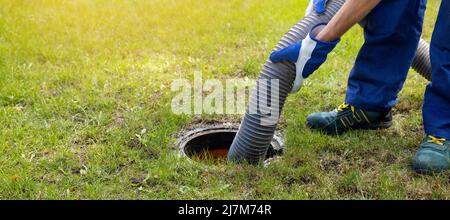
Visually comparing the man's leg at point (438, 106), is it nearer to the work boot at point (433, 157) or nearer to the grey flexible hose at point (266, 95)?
the work boot at point (433, 157)

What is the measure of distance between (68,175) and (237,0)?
330 centimetres

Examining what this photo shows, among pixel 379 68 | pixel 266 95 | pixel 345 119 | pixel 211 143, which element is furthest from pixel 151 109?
pixel 379 68

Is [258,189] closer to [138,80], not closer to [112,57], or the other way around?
[138,80]

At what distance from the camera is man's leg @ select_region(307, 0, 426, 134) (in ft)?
9.94

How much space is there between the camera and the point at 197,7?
550cm

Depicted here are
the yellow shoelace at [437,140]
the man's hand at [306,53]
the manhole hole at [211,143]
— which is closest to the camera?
the man's hand at [306,53]

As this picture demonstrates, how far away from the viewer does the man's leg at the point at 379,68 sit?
9.94 ft

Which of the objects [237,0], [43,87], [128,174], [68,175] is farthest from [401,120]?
[237,0]

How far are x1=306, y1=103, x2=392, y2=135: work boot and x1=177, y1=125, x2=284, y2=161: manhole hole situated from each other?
0.25 metres

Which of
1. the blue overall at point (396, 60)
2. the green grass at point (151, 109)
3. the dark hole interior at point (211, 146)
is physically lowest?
the dark hole interior at point (211, 146)

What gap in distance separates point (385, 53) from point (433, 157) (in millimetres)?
632

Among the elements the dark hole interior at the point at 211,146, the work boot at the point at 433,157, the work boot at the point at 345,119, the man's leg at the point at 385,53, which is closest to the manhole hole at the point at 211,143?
the dark hole interior at the point at 211,146

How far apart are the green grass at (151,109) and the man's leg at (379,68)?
0.10 meters

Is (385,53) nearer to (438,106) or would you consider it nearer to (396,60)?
(396,60)
